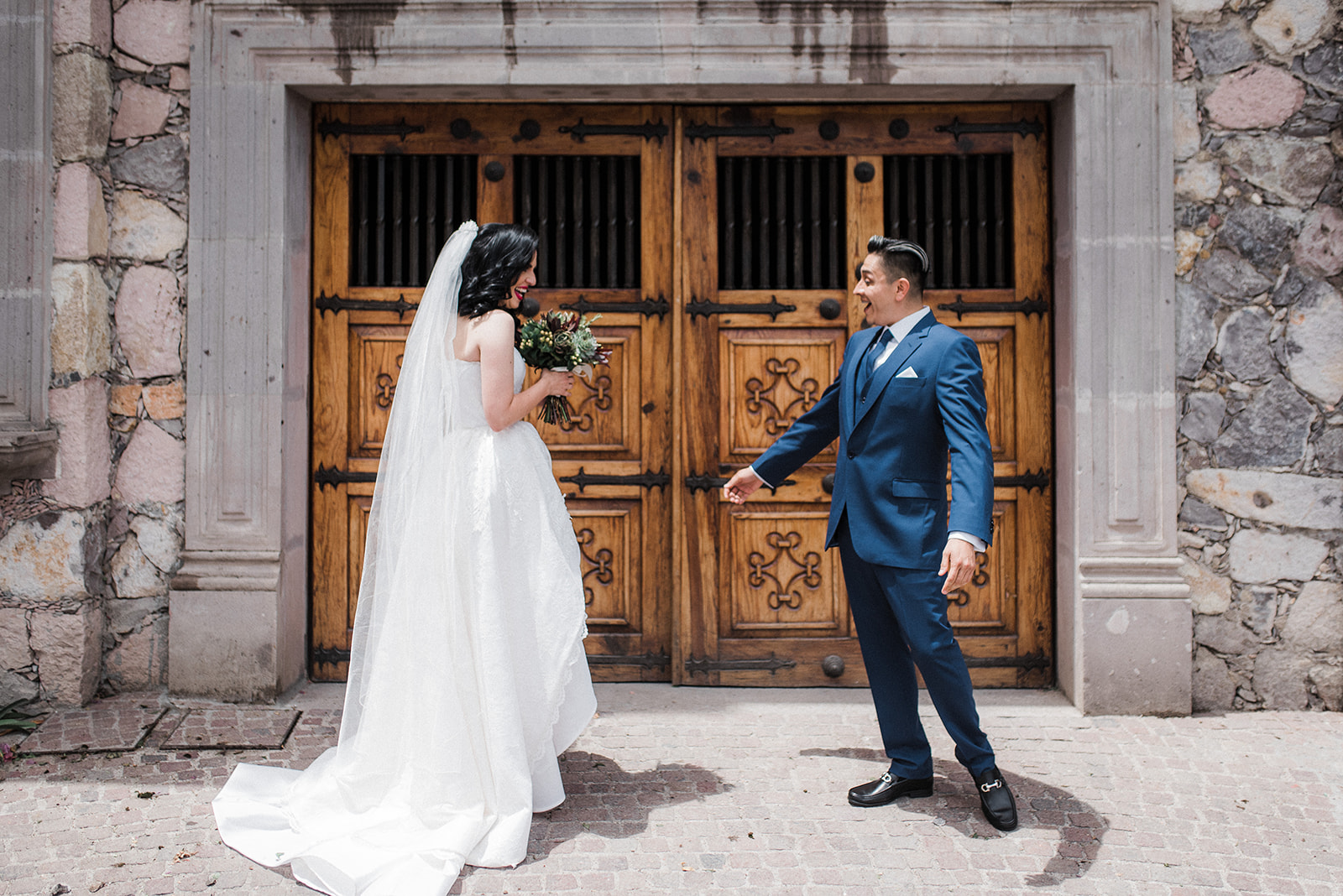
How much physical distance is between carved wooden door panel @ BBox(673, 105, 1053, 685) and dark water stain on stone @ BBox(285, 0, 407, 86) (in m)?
1.40

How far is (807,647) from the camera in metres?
4.91

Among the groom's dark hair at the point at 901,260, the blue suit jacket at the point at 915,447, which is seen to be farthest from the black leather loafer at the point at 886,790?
the groom's dark hair at the point at 901,260

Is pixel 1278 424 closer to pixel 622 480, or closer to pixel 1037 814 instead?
pixel 1037 814

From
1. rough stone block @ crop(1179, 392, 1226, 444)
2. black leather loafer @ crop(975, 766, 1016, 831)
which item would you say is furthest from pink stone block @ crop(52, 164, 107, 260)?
rough stone block @ crop(1179, 392, 1226, 444)

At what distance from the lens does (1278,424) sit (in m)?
4.57

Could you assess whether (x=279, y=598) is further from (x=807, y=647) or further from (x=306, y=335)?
(x=807, y=647)

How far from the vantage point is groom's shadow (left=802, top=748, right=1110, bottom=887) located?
312cm

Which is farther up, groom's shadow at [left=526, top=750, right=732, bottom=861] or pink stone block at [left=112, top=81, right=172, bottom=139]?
pink stone block at [left=112, top=81, right=172, bottom=139]

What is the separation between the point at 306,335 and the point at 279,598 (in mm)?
1217

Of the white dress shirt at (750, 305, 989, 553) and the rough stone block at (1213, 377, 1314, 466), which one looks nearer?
the white dress shirt at (750, 305, 989, 553)

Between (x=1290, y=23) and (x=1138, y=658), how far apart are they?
9.32 feet

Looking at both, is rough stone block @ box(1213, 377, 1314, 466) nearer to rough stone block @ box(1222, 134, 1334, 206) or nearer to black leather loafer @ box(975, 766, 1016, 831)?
rough stone block @ box(1222, 134, 1334, 206)

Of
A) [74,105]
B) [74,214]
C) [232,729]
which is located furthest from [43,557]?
[74,105]

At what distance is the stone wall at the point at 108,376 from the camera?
452cm
